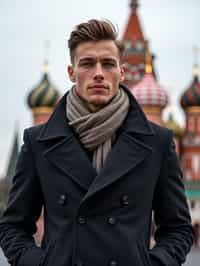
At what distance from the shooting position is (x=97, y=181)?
7.12ft

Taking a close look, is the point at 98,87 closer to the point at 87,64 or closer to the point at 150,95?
the point at 87,64

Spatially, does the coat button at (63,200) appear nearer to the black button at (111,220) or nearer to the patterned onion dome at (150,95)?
the black button at (111,220)

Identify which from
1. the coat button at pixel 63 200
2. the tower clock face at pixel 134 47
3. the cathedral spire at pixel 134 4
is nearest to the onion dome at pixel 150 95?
the tower clock face at pixel 134 47

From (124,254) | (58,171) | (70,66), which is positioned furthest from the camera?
(70,66)

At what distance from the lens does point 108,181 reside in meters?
2.16

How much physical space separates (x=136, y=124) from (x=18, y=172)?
17.0 inches

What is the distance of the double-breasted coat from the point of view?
2.16 meters

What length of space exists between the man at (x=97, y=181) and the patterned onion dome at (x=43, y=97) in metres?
23.1

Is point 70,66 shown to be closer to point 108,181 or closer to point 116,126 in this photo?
point 116,126

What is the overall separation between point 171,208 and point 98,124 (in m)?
0.38

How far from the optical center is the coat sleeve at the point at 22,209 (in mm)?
2281

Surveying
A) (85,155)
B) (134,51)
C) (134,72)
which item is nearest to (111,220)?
(85,155)

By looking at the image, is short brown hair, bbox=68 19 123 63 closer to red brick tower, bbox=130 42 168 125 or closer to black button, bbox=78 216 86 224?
black button, bbox=78 216 86 224

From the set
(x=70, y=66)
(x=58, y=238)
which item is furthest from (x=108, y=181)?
(x=70, y=66)
